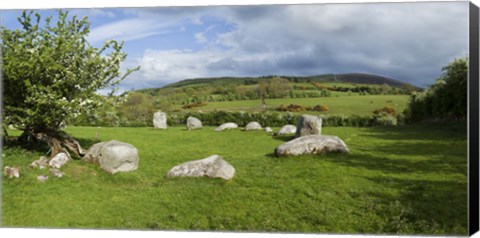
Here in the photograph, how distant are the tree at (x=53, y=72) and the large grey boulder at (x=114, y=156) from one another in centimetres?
52

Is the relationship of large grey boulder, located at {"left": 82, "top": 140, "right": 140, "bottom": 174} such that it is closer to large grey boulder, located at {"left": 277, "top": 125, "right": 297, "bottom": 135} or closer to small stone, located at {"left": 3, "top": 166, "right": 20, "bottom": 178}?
small stone, located at {"left": 3, "top": 166, "right": 20, "bottom": 178}

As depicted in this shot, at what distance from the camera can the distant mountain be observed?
8806mm

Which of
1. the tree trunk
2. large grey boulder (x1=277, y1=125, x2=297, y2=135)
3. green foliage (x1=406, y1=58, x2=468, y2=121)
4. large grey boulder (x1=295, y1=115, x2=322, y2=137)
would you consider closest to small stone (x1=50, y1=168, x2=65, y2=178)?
the tree trunk

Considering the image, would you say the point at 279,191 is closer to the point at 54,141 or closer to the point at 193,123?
the point at 193,123

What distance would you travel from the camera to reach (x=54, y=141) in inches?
423

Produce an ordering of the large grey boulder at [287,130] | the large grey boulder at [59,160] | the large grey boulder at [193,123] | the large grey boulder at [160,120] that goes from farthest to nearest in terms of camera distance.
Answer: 1. the large grey boulder at [160,120]
2. the large grey boulder at [193,123]
3. the large grey boulder at [287,130]
4. the large grey boulder at [59,160]

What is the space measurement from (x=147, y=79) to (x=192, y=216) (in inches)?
128

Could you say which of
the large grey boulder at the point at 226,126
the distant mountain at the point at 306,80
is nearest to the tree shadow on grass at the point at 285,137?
the large grey boulder at the point at 226,126

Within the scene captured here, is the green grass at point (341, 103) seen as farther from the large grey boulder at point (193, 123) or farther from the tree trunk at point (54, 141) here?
the tree trunk at point (54, 141)

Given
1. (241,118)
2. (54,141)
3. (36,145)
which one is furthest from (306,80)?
(36,145)

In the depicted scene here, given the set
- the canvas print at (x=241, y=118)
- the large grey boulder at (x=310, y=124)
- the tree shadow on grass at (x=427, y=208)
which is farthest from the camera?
the large grey boulder at (x=310, y=124)

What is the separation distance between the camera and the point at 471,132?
7832mm

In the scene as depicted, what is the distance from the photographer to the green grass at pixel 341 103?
9047 mm

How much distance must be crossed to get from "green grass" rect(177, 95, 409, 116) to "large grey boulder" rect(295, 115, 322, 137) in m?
0.29
